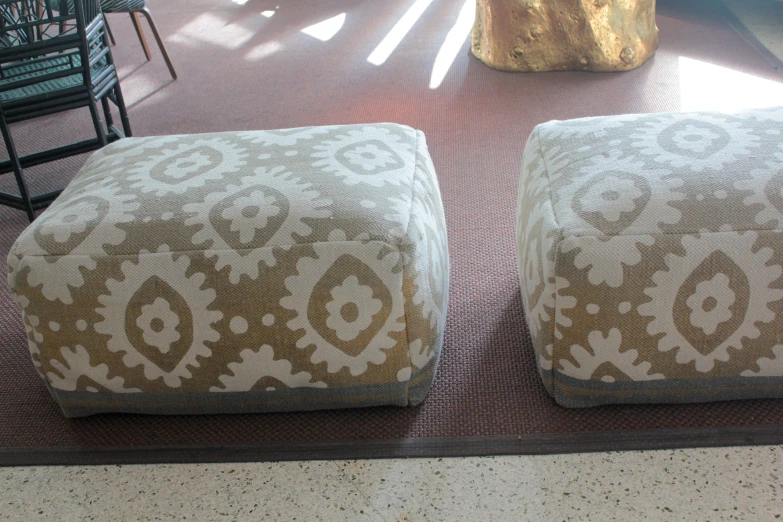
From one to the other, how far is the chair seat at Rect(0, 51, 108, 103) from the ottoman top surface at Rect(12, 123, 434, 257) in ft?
2.15

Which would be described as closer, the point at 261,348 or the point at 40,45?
the point at 261,348

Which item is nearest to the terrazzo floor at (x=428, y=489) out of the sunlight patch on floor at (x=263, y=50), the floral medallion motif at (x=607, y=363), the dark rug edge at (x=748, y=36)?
the floral medallion motif at (x=607, y=363)

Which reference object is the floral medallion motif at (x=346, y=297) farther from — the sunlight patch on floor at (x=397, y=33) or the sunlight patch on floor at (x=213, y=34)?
the sunlight patch on floor at (x=213, y=34)

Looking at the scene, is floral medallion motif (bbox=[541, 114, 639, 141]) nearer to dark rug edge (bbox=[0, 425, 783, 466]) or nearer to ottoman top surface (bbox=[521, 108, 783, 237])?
ottoman top surface (bbox=[521, 108, 783, 237])

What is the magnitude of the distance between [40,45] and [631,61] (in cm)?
199

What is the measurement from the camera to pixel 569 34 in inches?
102

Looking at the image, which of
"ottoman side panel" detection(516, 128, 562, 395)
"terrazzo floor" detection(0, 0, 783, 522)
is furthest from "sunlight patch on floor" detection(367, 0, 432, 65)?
"terrazzo floor" detection(0, 0, 783, 522)

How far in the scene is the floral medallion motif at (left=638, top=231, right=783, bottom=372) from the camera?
1.01 meters

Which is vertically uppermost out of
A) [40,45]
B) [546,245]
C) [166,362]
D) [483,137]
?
[40,45]

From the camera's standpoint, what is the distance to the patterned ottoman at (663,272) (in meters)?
1.02

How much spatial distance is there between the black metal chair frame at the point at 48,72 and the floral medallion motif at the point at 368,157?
894 millimetres

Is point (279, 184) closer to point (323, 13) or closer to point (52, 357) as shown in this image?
point (52, 357)

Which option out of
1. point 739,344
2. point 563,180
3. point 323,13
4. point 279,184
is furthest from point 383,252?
point 323,13

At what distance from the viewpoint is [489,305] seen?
142 centimetres
